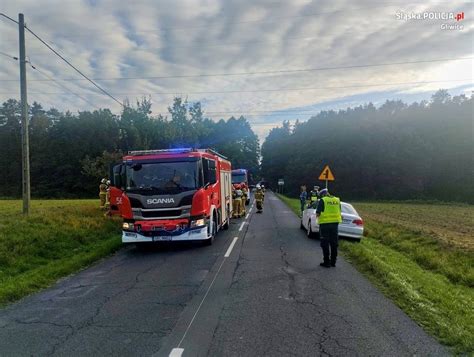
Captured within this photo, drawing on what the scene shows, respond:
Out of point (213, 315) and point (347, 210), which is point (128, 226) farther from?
point (347, 210)

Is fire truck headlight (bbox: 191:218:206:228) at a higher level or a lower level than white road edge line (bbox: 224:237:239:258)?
higher

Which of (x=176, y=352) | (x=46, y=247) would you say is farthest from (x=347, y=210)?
(x=176, y=352)

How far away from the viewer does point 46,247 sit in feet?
37.8

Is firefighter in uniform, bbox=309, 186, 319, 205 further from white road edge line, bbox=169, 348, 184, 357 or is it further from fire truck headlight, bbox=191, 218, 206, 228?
white road edge line, bbox=169, 348, 184, 357

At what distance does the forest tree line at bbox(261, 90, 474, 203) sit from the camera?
68938 millimetres

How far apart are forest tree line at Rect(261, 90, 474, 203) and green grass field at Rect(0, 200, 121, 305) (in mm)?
63081

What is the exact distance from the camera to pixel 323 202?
996 cm

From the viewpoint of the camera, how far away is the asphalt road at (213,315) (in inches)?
186

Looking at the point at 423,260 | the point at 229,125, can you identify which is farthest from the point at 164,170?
the point at 229,125

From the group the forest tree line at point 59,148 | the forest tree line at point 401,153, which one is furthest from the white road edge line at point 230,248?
the forest tree line at point 401,153

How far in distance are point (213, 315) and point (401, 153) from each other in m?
71.7

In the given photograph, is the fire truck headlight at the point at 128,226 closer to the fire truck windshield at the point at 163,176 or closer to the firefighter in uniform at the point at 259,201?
the fire truck windshield at the point at 163,176

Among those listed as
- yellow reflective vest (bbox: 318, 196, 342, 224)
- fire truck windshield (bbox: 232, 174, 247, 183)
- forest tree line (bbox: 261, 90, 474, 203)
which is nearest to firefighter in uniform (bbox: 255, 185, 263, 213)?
fire truck windshield (bbox: 232, 174, 247, 183)

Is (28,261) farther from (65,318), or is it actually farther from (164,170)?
(65,318)
